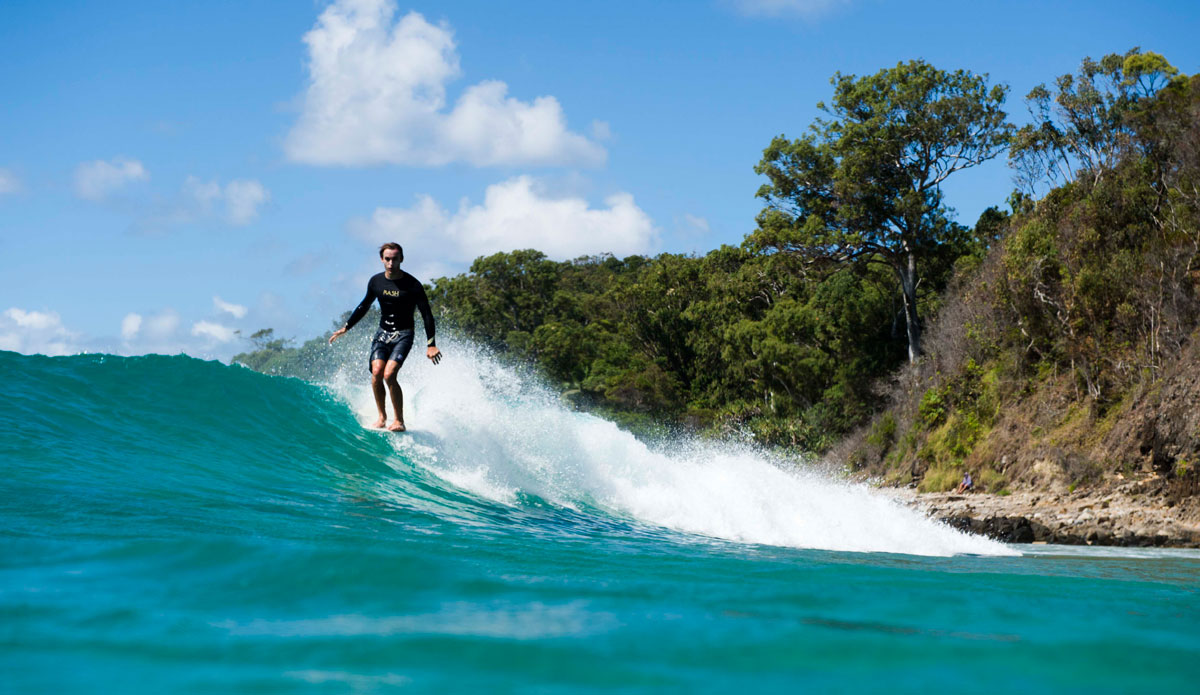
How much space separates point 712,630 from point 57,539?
3053 millimetres

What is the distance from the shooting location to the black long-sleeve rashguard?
8734 millimetres

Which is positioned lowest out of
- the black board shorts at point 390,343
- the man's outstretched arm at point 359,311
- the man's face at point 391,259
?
the black board shorts at point 390,343

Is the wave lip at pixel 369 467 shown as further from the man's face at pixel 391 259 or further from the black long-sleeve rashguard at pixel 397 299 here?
the man's face at pixel 391 259

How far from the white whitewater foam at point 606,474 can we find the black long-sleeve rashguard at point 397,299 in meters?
1.34

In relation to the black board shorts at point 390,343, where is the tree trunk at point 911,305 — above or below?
above

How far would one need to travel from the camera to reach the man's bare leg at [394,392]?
866 centimetres

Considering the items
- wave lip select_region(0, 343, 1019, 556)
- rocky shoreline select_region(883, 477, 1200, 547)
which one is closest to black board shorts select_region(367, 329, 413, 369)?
wave lip select_region(0, 343, 1019, 556)

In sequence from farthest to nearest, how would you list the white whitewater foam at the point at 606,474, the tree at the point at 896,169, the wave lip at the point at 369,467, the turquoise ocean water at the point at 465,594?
the tree at the point at 896,169
the white whitewater foam at the point at 606,474
the wave lip at the point at 369,467
the turquoise ocean water at the point at 465,594

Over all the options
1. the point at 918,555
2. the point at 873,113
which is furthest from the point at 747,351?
the point at 918,555

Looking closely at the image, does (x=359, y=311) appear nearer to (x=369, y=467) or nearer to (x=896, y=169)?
(x=369, y=467)

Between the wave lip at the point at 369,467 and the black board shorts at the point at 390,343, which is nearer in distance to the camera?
the wave lip at the point at 369,467

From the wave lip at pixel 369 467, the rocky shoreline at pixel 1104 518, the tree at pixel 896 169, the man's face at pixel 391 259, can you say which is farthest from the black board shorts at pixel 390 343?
the tree at pixel 896 169

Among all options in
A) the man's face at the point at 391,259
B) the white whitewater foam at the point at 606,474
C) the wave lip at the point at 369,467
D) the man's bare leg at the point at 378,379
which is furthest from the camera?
the man's bare leg at the point at 378,379

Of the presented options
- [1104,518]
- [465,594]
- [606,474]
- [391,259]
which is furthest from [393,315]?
[1104,518]
